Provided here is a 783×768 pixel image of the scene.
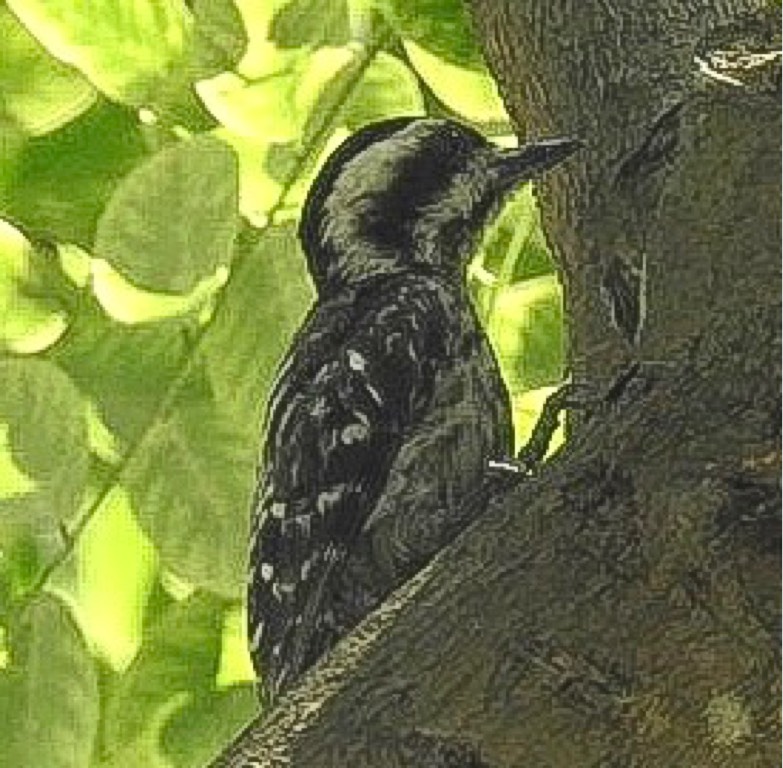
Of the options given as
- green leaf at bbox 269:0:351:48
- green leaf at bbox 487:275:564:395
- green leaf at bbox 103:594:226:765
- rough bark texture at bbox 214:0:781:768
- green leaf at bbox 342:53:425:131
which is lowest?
green leaf at bbox 103:594:226:765

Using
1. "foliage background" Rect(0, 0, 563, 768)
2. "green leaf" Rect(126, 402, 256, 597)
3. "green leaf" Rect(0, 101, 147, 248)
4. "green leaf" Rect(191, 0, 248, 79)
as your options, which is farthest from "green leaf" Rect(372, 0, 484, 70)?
"green leaf" Rect(126, 402, 256, 597)

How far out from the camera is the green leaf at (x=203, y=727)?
232 cm

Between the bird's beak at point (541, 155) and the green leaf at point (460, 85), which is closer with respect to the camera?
the bird's beak at point (541, 155)

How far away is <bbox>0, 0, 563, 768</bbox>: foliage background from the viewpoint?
2.24 m

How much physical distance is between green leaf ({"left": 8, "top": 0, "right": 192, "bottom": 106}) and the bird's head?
0.22 metres

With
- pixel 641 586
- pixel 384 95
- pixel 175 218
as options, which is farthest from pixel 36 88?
pixel 641 586

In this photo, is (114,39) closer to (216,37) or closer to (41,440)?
(216,37)

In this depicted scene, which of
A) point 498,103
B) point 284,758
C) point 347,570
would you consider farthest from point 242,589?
point 284,758

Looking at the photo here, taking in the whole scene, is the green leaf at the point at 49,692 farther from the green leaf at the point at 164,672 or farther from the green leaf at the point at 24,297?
the green leaf at the point at 24,297

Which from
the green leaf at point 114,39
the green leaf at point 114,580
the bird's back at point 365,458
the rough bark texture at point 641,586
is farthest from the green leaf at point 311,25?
the rough bark texture at point 641,586

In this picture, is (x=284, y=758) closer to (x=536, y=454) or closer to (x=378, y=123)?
(x=536, y=454)

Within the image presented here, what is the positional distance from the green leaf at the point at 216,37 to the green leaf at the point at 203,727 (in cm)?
49

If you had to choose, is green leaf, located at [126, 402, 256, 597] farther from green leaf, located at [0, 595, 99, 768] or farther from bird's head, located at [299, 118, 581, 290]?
bird's head, located at [299, 118, 581, 290]

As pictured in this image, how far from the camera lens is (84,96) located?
7.55ft
